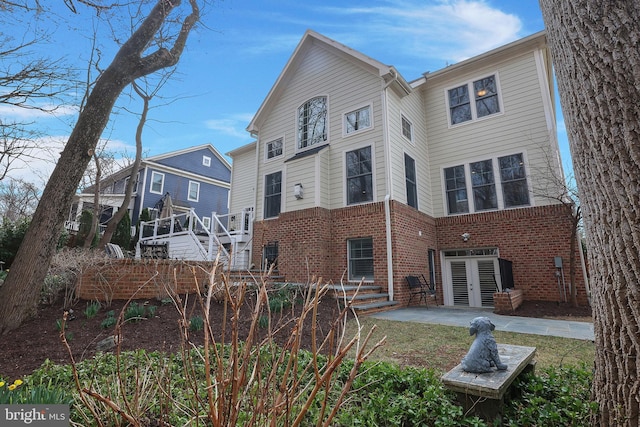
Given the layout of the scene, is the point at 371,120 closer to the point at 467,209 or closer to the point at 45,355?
the point at 467,209

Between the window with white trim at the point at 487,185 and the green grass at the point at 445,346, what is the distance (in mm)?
5991

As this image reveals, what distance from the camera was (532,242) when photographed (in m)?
9.12

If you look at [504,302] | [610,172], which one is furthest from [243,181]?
[610,172]

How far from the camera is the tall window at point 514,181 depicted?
964 cm

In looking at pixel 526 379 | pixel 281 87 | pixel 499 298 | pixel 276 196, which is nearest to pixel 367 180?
pixel 276 196

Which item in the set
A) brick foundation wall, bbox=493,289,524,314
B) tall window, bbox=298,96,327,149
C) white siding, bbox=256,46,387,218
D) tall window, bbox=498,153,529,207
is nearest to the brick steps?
brick foundation wall, bbox=493,289,524,314

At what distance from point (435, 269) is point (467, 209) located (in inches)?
93.7

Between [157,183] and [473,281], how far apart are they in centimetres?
1949

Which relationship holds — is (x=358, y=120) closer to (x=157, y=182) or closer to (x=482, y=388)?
(x=482, y=388)

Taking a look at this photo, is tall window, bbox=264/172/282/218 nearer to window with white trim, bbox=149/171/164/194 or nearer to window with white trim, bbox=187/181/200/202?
window with white trim, bbox=149/171/164/194

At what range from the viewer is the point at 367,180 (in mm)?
9805

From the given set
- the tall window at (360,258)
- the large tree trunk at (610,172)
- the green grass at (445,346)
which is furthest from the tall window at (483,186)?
the large tree trunk at (610,172)

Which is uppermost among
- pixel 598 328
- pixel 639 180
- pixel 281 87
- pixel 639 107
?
pixel 281 87

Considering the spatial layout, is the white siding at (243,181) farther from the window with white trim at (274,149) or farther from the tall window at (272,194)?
the tall window at (272,194)
